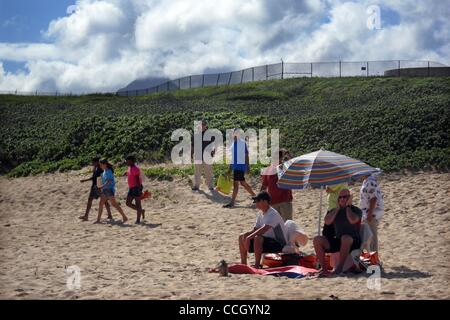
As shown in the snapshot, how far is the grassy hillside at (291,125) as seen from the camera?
19.0m

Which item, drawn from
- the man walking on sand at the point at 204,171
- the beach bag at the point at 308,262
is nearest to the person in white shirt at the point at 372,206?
the beach bag at the point at 308,262

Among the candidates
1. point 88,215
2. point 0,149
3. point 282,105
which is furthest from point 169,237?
point 282,105

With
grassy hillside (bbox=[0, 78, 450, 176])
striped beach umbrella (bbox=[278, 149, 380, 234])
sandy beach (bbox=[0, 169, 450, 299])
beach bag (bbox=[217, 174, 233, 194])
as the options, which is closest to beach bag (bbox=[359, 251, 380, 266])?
sandy beach (bbox=[0, 169, 450, 299])

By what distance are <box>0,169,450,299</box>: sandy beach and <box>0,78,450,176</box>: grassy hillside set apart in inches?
110

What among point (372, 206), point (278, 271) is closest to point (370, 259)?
point (372, 206)

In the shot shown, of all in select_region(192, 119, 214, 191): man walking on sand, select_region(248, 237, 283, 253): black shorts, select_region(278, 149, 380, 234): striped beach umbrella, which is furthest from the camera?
select_region(192, 119, 214, 191): man walking on sand

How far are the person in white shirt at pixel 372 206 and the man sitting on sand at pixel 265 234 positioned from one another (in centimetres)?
123

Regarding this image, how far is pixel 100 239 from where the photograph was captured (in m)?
12.1

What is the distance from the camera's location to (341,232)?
27.6 feet

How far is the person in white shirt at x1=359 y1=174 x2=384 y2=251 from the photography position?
9.12 meters

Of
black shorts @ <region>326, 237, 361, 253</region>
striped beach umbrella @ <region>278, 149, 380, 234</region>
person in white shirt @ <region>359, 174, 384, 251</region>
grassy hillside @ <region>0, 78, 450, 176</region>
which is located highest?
grassy hillside @ <region>0, 78, 450, 176</region>

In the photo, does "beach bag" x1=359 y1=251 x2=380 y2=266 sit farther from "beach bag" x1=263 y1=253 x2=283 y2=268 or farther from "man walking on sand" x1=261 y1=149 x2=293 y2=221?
"man walking on sand" x1=261 y1=149 x2=293 y2=221

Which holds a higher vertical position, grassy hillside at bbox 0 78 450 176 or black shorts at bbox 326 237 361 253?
grassy hillside at bbox 0 78 450 176

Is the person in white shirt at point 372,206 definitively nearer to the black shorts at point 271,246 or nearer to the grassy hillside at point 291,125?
the black shorts at point 271,246
